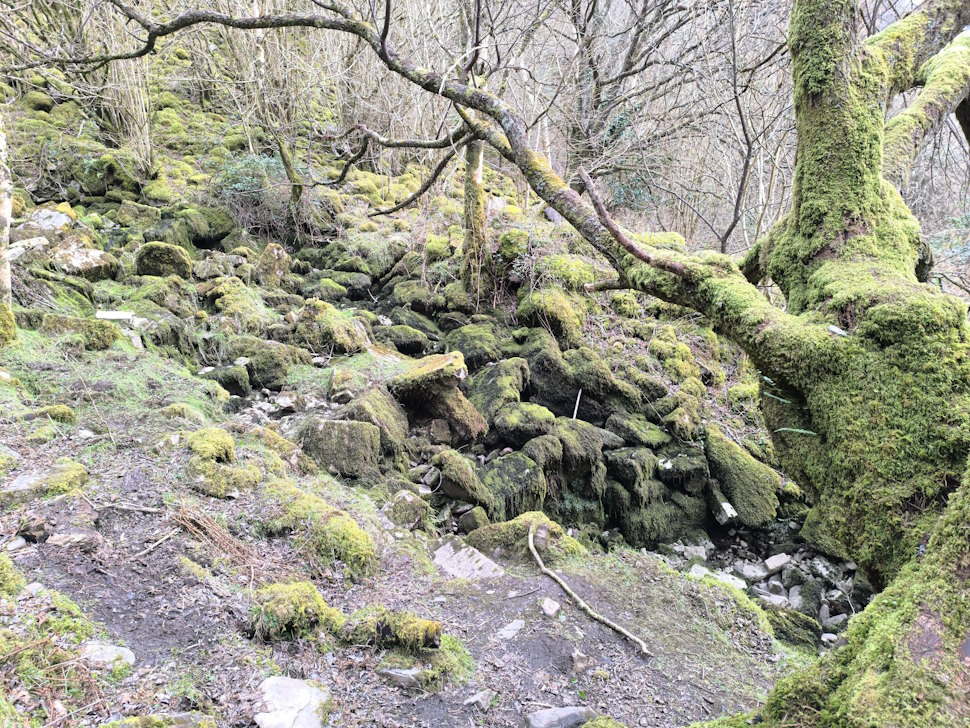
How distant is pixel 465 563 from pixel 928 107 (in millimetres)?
3482

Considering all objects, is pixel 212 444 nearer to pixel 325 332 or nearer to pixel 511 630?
pixel 511 630

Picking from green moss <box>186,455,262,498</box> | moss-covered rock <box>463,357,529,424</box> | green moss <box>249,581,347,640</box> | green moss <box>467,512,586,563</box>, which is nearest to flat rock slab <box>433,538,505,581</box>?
green moss <box>467,512,586,563</box>

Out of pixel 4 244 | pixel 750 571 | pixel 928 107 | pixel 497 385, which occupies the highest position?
pixel 928 107

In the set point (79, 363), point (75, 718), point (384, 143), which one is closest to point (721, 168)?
point (384, 143)

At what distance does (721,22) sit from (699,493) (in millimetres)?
6026

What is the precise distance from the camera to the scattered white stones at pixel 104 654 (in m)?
2.24

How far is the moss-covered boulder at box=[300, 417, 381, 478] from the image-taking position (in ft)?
15.2

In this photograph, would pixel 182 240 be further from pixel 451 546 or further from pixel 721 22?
pixel 721 22

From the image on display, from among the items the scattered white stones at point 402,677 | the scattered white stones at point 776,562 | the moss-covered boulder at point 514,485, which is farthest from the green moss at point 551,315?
the scattered white stones at point 402,677

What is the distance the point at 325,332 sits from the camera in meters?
6.46

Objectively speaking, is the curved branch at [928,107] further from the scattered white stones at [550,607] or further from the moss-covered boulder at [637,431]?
the moss-covered boulder at [637,431]

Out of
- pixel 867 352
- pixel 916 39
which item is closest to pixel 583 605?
pixel 867 352

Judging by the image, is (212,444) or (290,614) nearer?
(290,614)

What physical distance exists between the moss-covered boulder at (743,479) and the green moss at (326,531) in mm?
3798
